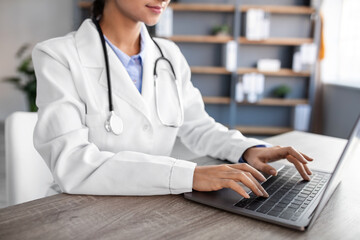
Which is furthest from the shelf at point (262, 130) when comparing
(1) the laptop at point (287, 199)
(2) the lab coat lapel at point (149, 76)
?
(1) the laptop at point (287, 199)

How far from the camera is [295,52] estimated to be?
4652mm

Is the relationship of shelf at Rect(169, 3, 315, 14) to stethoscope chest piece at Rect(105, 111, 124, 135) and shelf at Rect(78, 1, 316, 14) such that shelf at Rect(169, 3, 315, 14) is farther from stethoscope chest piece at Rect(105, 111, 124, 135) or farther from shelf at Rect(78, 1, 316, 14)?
stethoscope chest piece at Rect(105, 111, 124, 135)

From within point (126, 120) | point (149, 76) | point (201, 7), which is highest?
point (201, 7)

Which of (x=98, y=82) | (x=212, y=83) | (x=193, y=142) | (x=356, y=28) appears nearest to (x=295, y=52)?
(x=356, y=28)

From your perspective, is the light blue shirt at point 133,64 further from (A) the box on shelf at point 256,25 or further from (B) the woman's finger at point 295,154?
(A) the box on shelf at point 256,25

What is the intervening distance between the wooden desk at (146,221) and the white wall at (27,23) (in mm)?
5173

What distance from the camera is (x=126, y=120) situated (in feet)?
3.63

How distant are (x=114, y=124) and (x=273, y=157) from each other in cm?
46

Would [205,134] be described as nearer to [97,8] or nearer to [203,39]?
[97,8]

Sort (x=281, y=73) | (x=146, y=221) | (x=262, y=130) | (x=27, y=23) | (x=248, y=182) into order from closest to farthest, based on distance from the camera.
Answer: (x=146, y=221) → (x=248, y=182) → (x=281, y=73) → (x=262, y=130) → (x=27, y=23)

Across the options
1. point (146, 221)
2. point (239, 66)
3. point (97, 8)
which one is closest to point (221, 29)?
point (239, 66)

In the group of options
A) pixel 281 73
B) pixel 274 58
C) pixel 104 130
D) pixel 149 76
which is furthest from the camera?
pixel 274 58

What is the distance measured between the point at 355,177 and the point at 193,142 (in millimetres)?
536

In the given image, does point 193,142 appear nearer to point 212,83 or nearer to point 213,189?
point 213,189
